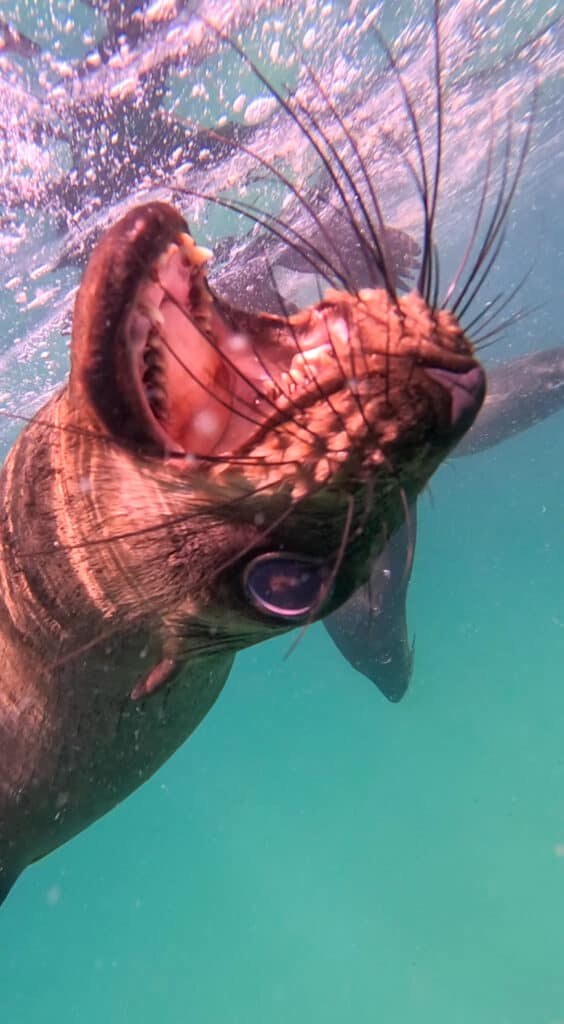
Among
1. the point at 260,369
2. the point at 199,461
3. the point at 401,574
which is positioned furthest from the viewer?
the point at 401,574

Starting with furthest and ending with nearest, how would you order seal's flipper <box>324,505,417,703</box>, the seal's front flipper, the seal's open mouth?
seal's flipper <box>324,505,417,703</box>
the seal's front flipper
the seal's open mouth

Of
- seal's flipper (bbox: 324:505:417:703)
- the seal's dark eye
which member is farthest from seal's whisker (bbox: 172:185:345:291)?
seal's flipper (bbox: 324:505:417:703)

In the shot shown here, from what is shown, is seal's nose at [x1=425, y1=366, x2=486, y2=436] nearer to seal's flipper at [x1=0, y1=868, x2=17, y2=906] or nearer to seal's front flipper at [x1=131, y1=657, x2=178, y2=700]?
seal's front flipper at [x1=131, y1=657, x2=178, y2=700]

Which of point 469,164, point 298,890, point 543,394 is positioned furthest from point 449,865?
point 469,164

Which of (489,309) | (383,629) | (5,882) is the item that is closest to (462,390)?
(489,309)

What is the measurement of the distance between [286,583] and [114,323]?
0.77 meters

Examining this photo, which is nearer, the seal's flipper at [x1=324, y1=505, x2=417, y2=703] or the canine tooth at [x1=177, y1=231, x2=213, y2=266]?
the canine tooth at [x1=177, y1=231, x2=213, y2=266]

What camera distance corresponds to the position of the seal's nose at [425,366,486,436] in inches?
56.0

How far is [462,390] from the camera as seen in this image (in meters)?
1.43

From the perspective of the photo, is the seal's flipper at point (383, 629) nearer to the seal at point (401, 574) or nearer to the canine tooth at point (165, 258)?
the seal at point (401, 574)

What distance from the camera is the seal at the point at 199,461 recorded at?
1450 mm

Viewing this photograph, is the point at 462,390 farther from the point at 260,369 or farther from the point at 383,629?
the point at 383,629

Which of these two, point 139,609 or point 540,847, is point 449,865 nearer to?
point 540,847

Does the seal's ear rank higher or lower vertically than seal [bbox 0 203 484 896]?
higher
